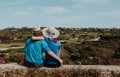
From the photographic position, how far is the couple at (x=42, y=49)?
11.3 meters

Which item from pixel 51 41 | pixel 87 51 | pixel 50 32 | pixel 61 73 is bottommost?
pixel 87 51

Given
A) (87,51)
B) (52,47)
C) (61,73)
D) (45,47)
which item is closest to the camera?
(61,73)

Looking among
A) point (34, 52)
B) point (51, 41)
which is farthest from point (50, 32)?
point (34, 52)

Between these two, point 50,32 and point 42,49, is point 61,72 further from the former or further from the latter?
point 50,32

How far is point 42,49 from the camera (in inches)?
451

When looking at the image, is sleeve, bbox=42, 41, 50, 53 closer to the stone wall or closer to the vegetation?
the stone wall

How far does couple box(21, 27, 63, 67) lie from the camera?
11.3m

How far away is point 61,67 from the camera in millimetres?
11031

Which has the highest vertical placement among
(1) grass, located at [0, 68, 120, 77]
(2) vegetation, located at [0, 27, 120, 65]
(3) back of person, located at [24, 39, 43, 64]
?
(3) back of person, located at [24, 39, 43, 64]

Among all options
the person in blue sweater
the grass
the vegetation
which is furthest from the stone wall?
the vegetation

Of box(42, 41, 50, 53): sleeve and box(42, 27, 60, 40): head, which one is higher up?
box(42, 27, 60, 40): head

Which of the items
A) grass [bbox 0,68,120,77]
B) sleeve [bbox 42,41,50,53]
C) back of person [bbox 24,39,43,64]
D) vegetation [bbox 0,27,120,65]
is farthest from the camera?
vegetation [bbox 0,27,120,65]

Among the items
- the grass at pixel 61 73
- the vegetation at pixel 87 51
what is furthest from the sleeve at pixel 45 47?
the vegetation at pixel 87 51

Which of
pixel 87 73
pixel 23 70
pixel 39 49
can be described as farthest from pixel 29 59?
pixel 87 73
